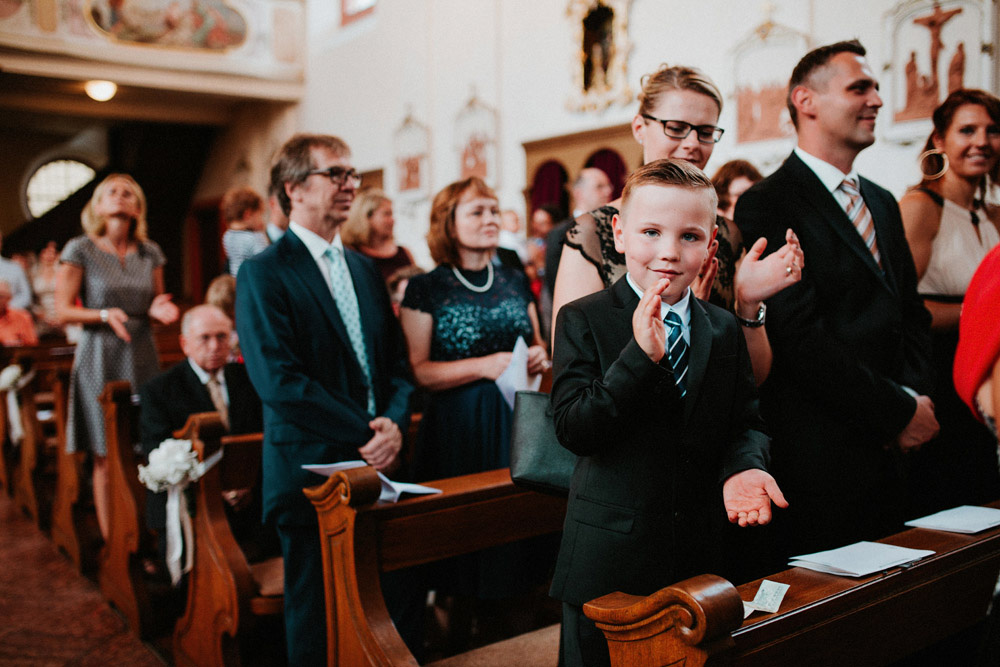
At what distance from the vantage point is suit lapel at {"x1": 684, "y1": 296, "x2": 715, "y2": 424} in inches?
56.8

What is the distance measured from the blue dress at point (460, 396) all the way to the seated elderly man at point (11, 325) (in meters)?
5.15

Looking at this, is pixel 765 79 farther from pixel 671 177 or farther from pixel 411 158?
pixel 671 177

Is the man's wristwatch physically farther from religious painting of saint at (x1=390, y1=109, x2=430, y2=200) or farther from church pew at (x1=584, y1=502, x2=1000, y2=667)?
religious painting of saint at (x1=390, y1=109, x2=430, y2=200)

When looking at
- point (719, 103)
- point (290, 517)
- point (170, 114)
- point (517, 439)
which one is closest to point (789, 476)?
point (517, 439)

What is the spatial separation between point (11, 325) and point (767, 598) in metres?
7.44

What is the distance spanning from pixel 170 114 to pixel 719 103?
49.2 ft

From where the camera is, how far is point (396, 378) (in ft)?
8.94

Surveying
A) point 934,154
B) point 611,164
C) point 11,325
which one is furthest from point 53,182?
point 934,154

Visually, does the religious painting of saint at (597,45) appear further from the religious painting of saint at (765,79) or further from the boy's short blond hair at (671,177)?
the boy's short blond hair at (671,177)

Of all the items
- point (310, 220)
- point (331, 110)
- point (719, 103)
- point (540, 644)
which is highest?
point (331, 110)

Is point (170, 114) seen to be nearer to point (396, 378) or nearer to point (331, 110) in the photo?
point (331, 110)

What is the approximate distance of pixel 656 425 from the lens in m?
1.46

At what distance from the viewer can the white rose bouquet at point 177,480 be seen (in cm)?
275

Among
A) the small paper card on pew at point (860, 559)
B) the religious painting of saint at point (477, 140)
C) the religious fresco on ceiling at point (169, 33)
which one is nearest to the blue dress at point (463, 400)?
the small paper card on pew at point (860, 559)
